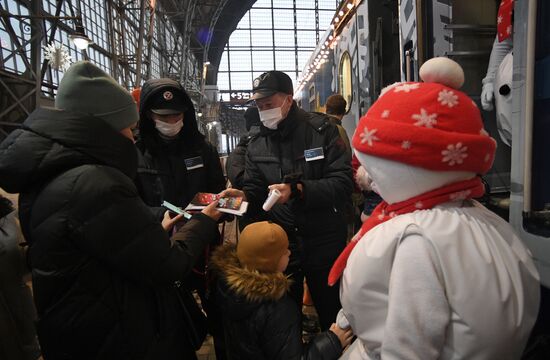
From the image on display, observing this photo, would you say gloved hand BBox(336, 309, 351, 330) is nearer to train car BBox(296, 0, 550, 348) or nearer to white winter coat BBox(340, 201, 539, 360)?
white winter coat BBox(340, 201, 539, 360)

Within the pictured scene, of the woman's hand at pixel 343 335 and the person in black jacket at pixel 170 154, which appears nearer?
the woman's hand at pixel 343 335

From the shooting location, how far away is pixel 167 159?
6.67 ft

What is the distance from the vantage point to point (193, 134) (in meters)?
2.13

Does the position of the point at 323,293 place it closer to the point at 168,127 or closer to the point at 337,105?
the point at 168,127

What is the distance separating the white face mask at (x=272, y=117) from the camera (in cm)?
194

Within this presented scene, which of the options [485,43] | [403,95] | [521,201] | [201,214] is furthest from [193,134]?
[485,43]

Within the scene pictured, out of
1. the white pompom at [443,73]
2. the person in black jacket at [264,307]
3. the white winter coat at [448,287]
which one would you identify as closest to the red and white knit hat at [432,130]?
the white pompom at [443,73]

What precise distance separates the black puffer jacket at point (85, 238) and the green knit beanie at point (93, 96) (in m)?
0.08

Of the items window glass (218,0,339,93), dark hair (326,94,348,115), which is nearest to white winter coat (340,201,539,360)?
dark hair (326,94,348,115)

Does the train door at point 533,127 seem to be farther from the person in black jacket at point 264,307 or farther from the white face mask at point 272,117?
the white face mask at point 272,117

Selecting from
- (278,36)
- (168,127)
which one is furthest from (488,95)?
(278,36)

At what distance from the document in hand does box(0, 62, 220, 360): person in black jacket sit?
43 centimetres

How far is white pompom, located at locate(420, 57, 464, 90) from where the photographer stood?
2.93ft

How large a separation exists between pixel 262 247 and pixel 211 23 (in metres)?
23.6
